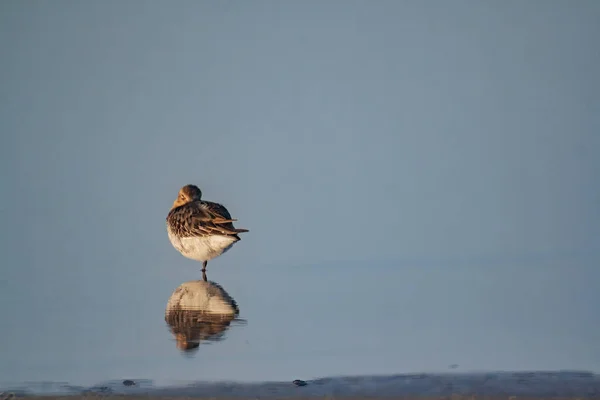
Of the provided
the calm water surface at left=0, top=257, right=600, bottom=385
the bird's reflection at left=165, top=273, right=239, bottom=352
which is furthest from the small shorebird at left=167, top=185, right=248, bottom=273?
the bird's reflection at left=165, top=273, right=239, bottom=352

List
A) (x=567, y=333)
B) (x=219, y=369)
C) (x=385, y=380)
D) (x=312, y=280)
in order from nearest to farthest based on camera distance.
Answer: (x=385, y=380), (x=219, y=369), (x=567, y=333), (x=312, y=280)

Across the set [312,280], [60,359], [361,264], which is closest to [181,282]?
[312,280]

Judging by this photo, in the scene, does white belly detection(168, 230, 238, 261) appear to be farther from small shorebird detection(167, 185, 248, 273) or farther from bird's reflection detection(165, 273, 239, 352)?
bird's reflection detection(165, 273, 239, 352)

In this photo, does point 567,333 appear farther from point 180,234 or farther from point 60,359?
point 180,234

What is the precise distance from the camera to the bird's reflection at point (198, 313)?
299 inches

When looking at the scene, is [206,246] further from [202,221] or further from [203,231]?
[202,221]

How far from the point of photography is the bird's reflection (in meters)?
7.59

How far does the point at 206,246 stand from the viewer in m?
11.9

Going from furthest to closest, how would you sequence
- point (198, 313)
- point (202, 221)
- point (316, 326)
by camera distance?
point (202, 221)
point (198, 313)
point (316, 326)

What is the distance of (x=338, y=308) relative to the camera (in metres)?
8.88

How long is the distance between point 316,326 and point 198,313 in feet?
3.44

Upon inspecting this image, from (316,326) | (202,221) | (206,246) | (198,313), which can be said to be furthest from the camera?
(202,221)

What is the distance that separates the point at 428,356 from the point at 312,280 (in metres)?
3.63

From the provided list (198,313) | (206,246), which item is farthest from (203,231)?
(198,313)
